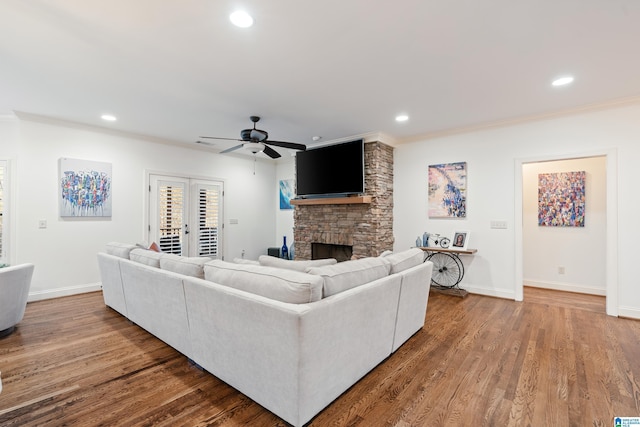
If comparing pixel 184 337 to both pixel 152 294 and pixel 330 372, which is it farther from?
pixel 330 372

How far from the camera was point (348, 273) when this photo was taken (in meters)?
2.14

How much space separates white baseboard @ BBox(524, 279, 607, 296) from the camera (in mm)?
4570

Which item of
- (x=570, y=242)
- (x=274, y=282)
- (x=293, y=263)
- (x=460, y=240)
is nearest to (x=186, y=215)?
(x=293, y=263)

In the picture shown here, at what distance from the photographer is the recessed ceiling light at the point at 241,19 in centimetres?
Answer: 208

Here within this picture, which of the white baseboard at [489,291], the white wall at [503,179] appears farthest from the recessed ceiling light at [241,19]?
the white baseboard at [489,291]

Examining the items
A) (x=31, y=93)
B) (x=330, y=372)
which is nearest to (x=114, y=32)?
(x=31, y=93)

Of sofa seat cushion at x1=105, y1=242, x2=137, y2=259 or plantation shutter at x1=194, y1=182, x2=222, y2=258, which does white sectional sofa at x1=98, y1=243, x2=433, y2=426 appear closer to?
sofa seat cushion at x1=105, y1=242, x2=137, y2=259

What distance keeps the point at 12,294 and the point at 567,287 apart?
7295 mm

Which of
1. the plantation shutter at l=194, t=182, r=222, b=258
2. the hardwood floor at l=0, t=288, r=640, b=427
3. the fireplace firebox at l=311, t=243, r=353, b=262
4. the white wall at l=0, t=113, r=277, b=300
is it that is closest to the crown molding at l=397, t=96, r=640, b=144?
the fireplace firebox at l=311, t=243, r=353, b=262

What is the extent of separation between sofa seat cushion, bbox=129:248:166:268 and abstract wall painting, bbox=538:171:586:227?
573cm

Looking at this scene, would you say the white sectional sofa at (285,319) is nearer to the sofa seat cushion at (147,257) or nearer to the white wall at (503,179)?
the sofa seat cushion at (147,257)

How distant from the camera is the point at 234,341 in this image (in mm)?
1954

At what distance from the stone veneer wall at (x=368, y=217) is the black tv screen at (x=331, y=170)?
0.17m

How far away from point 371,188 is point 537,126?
250cm
